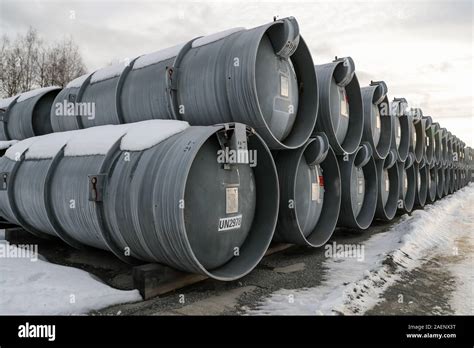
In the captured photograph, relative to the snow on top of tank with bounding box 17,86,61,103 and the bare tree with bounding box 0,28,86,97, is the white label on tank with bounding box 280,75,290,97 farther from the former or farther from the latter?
the bare tree with bounding box 0,28,86,97

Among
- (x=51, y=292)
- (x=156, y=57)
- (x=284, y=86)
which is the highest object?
(x=156, y=57)

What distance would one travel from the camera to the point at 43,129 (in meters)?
6.93

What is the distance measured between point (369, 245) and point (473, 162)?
1043 inches

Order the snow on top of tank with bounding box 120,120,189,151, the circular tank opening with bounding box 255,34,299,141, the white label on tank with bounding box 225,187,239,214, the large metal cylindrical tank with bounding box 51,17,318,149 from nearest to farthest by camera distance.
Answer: the snow on top of tank with bounding box 120,120,189,151, the white label on tank with bounding box 225,187,239,214, the large metal cylindrical tank with bounding box 51,17,318,149, the circular tank opening with bounding box 255,34,299,141

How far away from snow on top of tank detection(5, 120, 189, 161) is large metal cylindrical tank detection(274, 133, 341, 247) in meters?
1.51

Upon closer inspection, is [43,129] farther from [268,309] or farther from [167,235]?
[268,309]

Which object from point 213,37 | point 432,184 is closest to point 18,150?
point 213,37

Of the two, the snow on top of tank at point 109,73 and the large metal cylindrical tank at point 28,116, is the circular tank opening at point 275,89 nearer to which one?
the snow on top of tank at point 109,73

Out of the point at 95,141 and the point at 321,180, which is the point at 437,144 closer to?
the point at 321,180

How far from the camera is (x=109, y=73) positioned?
5.78 m

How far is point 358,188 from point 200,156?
13.5 ft

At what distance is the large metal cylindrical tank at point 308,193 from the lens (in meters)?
4.73

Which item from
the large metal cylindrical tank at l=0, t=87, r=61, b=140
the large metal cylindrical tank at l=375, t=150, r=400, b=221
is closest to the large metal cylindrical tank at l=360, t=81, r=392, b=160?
the large metal cylindrical tank at l=375, t=150, r=400, b=221

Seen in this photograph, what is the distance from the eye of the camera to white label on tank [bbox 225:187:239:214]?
3771 millimetres
